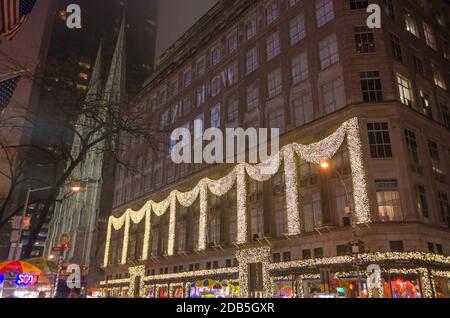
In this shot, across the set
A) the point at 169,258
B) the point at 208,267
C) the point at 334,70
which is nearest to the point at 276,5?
the point at 334,70

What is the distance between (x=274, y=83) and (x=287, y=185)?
13.6m

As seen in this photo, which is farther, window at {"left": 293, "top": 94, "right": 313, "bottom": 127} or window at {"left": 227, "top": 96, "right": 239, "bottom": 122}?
window at {"left": 227, "top": 96, "right": 239, "bottom": 122}

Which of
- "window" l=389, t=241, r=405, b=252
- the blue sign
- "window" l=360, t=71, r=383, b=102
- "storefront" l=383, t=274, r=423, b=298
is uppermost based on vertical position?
"window" l=360, t=71, r=383, b=102

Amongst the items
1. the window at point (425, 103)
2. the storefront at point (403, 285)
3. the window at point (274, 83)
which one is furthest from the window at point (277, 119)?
the storefront at point (403, 285)

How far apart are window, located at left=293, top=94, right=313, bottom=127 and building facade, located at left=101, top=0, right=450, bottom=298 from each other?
147 millimetres

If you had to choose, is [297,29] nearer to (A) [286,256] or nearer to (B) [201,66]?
(B) [201,66]

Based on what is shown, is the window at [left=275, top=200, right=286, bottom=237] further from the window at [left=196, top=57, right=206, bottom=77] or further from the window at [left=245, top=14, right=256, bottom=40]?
the window at [left=196, top=57, right=206, bottom=77]

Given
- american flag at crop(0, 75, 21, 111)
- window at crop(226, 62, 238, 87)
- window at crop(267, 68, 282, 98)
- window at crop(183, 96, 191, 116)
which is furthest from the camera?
window at crop(183, 96, 191, 116)

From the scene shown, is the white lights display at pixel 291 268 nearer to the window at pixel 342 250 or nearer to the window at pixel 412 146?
the window at pixel 342 250

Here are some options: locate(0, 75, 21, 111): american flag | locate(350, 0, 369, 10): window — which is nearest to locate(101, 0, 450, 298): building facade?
locate(350, 0, 369, 10): window

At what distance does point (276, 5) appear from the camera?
4638 centimetres

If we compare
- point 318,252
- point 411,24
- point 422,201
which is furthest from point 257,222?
point 411,24

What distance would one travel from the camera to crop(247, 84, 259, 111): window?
45.7m

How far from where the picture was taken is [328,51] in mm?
37094
